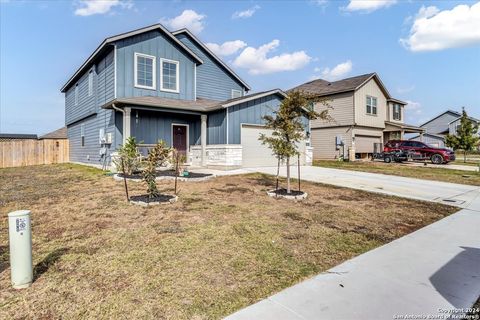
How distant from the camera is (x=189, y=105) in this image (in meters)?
14.8

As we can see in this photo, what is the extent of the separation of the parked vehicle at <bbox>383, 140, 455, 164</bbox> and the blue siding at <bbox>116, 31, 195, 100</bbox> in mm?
16802

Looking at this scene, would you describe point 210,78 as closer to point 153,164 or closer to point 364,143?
point 153,164

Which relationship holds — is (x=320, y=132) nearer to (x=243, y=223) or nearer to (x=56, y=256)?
(x=243, y=223)

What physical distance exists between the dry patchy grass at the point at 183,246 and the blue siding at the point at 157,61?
7725 mm

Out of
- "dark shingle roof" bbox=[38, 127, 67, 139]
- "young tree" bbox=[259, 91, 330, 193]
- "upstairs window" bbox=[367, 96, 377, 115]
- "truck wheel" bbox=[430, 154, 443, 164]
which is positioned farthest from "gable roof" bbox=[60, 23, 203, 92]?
"truck wheel" bbox=[430, 154, 443, 164]

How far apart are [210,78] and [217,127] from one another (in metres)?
5.74

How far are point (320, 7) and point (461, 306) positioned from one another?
51.3 ft

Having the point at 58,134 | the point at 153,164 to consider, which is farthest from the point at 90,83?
the point at 58,134

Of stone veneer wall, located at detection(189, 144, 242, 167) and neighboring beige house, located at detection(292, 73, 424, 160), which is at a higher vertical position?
neighboring beige house, located at detection(292, 73, 424, 160)

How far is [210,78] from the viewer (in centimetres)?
1930

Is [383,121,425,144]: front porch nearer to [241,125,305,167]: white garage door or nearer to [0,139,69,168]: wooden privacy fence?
[241,125,305,167]: white garage door

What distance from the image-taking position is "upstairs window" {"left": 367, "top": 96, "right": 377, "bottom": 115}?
2461 centimetres

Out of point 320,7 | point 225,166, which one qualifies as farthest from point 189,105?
point 320,7

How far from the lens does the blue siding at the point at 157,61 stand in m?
13.9
